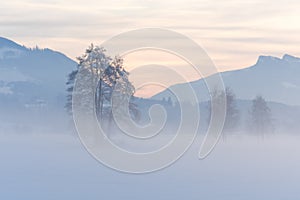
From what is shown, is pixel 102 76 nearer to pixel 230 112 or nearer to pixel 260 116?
pixel 230 112

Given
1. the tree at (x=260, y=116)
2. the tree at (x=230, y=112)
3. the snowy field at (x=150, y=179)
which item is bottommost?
the snowy field at (x=150, y=179)

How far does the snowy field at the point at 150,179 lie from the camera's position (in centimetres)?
3119

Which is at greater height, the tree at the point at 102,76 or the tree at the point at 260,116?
the tree at the point at 260,116

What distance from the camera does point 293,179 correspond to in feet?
126

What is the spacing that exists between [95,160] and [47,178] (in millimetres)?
11130

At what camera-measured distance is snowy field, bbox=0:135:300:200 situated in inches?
1228

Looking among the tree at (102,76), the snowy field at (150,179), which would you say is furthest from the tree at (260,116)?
the snowy field at (150,179)

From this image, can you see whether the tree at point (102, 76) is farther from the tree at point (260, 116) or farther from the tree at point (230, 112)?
the tree at point (260, 116)

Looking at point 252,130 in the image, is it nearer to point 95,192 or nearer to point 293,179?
point 293,179

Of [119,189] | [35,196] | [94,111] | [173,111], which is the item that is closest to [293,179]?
[119,189]

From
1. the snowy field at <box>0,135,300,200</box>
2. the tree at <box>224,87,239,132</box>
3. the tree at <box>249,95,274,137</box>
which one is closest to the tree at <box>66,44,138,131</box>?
the snowy field at <box>0,135,300,200</box>

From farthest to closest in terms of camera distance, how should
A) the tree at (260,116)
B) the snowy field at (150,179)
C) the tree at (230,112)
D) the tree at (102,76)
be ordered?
1. the tree at (260,116)
2. the tree at (230,112)
3. the tree at (102,76)
4. the snowy field at (150,179)

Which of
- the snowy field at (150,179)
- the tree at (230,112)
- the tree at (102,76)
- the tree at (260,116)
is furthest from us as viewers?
the tree at (260,116)

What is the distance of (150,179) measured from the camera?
3775 cm
